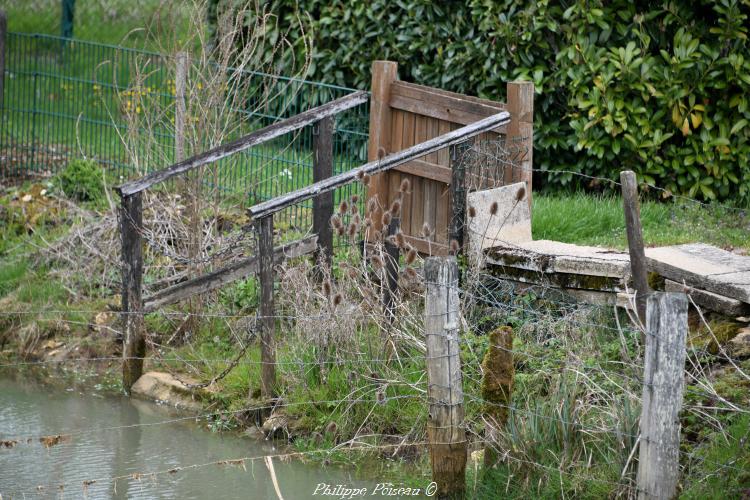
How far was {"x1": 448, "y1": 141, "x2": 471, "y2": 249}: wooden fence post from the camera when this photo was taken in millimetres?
7789

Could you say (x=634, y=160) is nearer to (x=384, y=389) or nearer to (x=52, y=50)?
(x=384, y=389)

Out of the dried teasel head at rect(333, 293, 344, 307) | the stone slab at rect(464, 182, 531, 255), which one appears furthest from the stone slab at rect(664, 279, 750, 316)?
the dried teasel head at rect(333, 293, 344, 307)

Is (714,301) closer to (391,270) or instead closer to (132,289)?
(391,270)

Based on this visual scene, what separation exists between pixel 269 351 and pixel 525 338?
1686 mm

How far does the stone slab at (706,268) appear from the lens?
6.51 metres

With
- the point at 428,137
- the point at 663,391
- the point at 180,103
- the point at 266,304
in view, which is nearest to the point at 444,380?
the point at 663,391

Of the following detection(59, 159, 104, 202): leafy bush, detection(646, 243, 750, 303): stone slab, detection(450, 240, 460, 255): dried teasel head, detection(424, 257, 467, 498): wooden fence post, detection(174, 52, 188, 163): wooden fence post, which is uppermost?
detection(174, 52, 188, 163): wooden fence post

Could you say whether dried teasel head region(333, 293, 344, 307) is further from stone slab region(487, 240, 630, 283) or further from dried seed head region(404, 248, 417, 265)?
stone slab region(487, 240, 630, 283)

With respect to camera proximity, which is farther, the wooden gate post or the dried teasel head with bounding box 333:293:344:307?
the wooden gate post

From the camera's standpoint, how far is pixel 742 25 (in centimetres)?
974

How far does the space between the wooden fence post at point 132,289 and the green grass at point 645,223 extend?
3.04m

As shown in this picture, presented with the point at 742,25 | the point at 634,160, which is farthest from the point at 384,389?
the point at 742,25

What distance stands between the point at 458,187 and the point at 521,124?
647 millimetres

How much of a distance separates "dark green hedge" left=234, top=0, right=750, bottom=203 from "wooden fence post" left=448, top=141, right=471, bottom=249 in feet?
8.11
